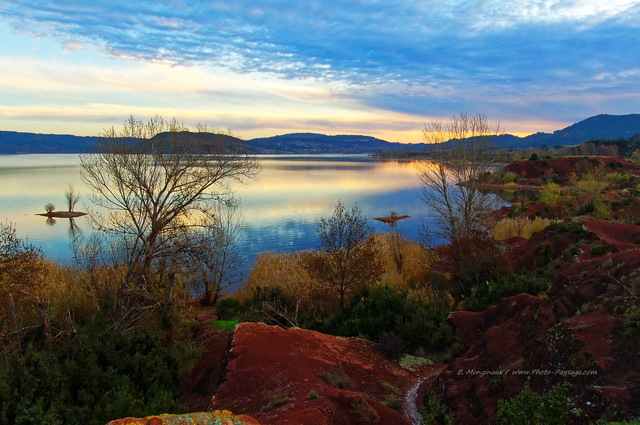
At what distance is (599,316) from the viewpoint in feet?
20.8

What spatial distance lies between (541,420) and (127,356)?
7.90 m

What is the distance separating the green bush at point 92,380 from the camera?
6.52 meters

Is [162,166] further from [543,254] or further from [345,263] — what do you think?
[543,254]

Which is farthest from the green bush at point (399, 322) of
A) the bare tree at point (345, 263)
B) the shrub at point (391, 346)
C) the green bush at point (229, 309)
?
the green bush at point (229, 309)

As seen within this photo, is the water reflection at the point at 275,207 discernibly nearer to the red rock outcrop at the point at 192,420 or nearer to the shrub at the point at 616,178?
the red rock outcrop at the point at 192,420

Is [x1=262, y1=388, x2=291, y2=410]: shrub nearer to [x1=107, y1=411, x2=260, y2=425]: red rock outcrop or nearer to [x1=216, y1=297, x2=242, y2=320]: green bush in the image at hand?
[x1=107, y1=411, x2=260, y2=425]: red rock outcrop

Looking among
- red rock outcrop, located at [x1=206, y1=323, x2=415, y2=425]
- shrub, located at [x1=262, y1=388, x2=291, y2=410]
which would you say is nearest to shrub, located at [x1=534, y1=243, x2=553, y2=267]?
red rock outcrop, located at [x1=206, y1=323, x2=415, y2=425]

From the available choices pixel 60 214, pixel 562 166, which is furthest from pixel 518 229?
pixel 562 166

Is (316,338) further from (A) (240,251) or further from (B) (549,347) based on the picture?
(A) (240,251)

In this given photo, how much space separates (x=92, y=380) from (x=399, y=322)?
7.25 m

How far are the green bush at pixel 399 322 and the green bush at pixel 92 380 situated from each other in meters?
4.84

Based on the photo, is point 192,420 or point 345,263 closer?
point 192,420

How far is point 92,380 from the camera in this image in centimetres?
771

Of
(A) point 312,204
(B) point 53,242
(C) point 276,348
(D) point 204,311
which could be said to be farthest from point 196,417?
(A) point 312,204
